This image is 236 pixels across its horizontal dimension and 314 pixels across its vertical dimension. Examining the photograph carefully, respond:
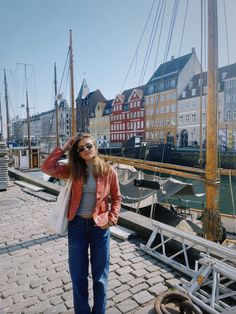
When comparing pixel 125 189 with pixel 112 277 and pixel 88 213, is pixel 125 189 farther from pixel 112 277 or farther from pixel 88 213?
pixel 88 213

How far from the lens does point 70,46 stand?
16750mm

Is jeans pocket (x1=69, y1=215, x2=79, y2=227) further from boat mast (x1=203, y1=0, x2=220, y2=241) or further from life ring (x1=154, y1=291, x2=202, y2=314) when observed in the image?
boat mast (x1=203, y1=0, x2=220, y2=241)

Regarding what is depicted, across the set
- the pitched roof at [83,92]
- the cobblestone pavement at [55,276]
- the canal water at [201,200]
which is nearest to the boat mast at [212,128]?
the cobblestone pavement at [55,276]

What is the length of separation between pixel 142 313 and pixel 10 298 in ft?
5.28

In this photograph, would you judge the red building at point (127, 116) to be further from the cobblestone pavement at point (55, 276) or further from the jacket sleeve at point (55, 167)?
the jacket sleeve at point (55, 167)

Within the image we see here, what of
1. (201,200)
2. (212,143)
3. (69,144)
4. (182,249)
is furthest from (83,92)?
(69,144)

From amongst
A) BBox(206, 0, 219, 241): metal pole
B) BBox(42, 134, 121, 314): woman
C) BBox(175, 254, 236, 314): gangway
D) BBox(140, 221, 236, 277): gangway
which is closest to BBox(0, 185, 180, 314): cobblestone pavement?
BBox(140, 221, 236, 277): gangway

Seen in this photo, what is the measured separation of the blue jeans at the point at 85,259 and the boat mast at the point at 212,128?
292 cm

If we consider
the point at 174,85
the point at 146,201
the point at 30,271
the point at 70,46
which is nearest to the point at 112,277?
the point at 30,271

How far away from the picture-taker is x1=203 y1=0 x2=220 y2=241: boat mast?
15.1 feet

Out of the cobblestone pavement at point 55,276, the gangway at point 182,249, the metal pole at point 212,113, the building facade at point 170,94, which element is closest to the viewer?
the cobblestone pavement at point 55,276

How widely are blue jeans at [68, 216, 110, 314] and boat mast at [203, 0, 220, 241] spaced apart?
2916mm

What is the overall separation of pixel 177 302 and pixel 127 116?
60.6 m

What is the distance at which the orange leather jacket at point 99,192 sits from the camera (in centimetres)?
232
